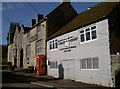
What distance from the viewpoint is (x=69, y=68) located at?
66.4 ft

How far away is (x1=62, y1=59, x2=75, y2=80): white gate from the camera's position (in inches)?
770

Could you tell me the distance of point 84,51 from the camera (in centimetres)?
1769

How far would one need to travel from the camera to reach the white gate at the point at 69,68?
19559 millimetres

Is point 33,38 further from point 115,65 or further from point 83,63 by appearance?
point 115,65

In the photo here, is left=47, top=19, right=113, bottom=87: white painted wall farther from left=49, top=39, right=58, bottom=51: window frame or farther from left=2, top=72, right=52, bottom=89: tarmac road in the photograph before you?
left=2, top=72, right=52, bottom=89: tarmac road

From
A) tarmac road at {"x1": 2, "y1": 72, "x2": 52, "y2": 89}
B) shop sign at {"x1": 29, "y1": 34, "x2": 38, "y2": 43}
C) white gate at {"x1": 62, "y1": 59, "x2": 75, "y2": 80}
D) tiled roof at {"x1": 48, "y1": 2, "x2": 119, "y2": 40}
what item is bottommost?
tarmac road at {"x1": 2, "y1": 72, "x2": 52, "y2": 89}

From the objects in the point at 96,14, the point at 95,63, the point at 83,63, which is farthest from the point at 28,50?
the point at 95,63

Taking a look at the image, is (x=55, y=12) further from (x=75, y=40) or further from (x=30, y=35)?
(x=75, y=40)

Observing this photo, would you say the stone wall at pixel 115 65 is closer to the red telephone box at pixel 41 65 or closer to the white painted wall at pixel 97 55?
the white painted wall at pixel 97 55

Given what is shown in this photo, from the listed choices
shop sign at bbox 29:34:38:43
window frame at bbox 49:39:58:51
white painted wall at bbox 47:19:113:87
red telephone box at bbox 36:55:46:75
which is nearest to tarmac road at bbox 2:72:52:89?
white painted wall at bbox 47:19:113:87

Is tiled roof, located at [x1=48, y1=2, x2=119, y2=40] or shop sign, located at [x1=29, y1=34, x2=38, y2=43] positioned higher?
tiled roof, located at [x1=48, y1=2, x2=119, y2=40]

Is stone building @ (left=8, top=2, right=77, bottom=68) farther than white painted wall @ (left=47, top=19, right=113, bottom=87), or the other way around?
stone building @ (left=8, top=2, right=77, bottom=68)

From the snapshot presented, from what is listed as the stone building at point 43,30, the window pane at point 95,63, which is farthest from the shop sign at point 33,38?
the window pane at point 95,63

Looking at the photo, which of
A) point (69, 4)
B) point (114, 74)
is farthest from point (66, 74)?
point (69, 4)
